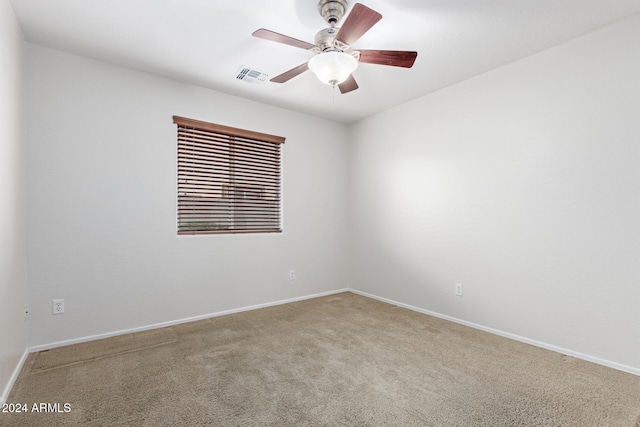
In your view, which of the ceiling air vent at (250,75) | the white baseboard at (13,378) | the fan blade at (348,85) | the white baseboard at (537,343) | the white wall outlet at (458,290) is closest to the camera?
the white baseboard at (13,378)

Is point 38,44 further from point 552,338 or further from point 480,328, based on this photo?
point 552,338

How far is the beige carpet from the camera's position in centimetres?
170

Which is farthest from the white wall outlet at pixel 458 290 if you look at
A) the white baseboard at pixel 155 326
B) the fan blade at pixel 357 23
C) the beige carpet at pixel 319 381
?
the fan blade at pixel 357 23

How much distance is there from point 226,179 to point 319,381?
7.67 ft

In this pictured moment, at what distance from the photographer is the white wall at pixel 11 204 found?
73.7 inches

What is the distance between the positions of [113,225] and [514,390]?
3328 mm

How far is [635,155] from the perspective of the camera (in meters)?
2.20

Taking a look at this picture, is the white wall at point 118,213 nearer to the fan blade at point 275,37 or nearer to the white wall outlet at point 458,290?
the fan blade at point 275,37

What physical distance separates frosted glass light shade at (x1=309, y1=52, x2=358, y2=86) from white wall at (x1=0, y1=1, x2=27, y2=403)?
6.13 ft

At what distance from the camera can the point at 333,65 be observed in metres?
Answer: 2.05

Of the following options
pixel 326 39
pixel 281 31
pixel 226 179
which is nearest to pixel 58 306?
pixel 226 179

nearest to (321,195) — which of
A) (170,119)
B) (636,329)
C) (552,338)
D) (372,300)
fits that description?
(372,300)

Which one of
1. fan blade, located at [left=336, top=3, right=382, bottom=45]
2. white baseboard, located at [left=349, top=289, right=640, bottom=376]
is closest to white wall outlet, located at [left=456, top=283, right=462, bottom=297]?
white baseboard, located at [left=349, top=289, right=640, bottom=376]

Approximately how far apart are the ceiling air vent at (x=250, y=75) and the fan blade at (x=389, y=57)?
122 cm
